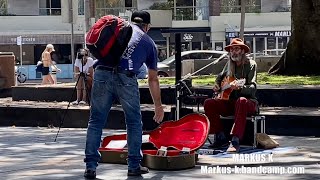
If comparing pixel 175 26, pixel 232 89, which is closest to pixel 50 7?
pixel 175 26

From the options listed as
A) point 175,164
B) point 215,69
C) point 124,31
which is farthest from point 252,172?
point 215,69

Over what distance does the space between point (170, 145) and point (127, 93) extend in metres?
1.31

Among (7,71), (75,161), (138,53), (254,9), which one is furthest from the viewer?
(254,9)

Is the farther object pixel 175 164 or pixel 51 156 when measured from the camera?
pixel 51 156

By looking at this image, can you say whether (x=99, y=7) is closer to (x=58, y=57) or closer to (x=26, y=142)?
(x=58, y=57)

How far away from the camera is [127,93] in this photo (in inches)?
283

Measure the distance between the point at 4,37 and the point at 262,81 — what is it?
33967mm

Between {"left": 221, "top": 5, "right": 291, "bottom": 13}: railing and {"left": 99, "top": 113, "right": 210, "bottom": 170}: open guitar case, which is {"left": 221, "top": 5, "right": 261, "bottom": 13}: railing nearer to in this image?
{"left": 221, "top": 5, "right": 291, "bottom": 13}: railing

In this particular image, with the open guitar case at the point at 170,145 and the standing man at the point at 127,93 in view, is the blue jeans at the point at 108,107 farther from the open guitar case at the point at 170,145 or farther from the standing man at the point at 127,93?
the open guitar case at the point at 170,145

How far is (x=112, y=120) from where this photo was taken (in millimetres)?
12914

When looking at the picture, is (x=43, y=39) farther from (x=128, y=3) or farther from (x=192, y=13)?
(x=192, y=13)

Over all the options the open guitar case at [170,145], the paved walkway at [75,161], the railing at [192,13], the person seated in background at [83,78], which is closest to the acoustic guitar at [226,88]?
the open guitar case at [170,145]

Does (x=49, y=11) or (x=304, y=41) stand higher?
(x=49, y=11)

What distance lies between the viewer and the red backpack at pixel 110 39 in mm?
7062
